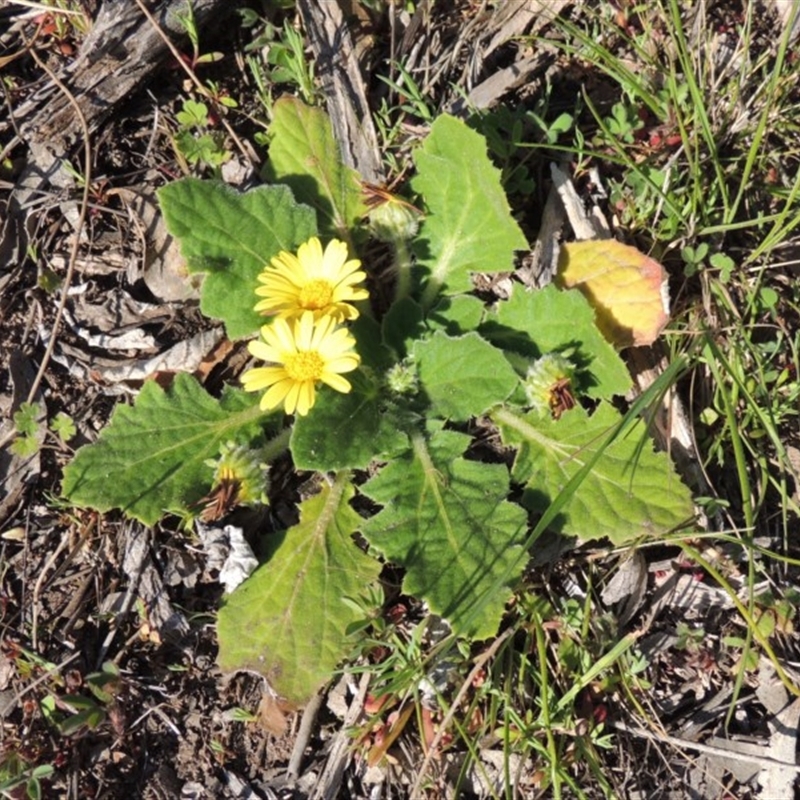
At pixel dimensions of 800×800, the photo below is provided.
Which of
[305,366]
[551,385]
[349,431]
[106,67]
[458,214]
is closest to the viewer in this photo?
[305,366]

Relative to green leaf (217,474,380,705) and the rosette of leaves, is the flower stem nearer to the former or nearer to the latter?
the rosette of leaves

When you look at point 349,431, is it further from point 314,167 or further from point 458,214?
point 314,167

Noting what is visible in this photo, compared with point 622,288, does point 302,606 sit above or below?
below

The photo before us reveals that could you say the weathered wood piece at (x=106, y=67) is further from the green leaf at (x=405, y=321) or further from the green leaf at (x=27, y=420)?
the green leaf at (x=405, y=321)

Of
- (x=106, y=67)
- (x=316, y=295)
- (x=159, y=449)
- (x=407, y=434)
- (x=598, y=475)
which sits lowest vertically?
(x=598, y=475)

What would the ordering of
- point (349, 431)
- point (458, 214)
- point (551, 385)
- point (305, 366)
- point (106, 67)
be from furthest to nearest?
point (106, 67) → point (458, 214) → point (551, 385) → point (349, 431) → point (305, 366)

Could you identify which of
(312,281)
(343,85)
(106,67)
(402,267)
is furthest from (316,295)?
(106,67)

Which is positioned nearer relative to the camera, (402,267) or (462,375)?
(462,375)

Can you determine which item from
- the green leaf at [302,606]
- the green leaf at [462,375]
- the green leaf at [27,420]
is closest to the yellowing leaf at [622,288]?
the green leaf at [462,375]
